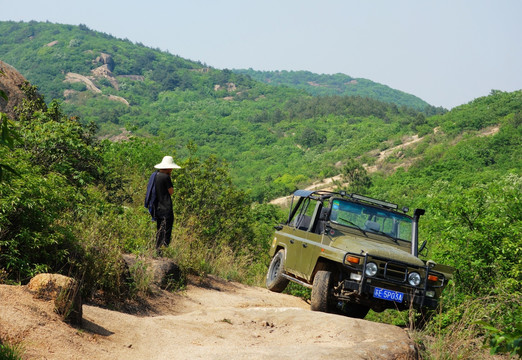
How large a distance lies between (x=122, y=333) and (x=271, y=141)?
94.4m

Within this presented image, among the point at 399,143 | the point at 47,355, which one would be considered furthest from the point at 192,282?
the point at 399,143

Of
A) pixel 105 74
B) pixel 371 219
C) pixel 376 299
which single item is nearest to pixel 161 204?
pixel 371 219

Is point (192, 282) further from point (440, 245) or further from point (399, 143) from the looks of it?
point (399, 143)

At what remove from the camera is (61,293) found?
18.4 feet

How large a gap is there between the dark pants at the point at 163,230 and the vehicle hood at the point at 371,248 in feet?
9.77

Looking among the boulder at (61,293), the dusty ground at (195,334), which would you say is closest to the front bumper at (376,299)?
the dusty ground at (195,334)

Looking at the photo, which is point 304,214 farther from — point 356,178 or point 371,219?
point 356,178

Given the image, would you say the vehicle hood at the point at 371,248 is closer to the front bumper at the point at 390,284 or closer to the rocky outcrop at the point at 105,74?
the front bumper at the point at 390,284

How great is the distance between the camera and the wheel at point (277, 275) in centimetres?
1080

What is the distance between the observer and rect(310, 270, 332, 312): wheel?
850 cm

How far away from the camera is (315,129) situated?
99.6 metres

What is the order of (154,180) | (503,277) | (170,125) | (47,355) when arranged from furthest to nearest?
(170,125), (154,180), (503,277), (47,355)

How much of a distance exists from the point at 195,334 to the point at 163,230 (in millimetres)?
3753

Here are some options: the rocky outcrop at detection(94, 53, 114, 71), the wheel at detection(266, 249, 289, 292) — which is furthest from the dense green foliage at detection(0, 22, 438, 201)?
the wheel at detection(266, 249, 289, 292)
